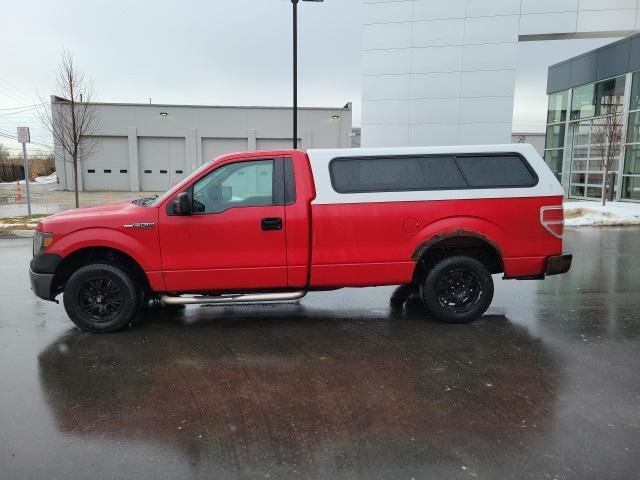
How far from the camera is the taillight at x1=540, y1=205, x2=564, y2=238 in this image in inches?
215

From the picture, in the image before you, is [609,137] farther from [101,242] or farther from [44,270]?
[44,270]

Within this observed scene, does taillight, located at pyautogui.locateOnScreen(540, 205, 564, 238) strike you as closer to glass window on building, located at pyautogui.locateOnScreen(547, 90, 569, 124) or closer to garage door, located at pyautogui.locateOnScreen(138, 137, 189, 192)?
glass window on building, located at pyautogui.locateOnScreen(547, 90, 569, 124)

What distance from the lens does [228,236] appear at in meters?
5.22

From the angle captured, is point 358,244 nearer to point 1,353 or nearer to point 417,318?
point 417,318

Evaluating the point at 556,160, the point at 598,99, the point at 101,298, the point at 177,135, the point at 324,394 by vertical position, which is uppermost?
the point at 598,99

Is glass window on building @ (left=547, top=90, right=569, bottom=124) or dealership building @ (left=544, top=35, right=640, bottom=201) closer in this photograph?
dealership building @ (left=544, top=35, right=640, bottom=201)

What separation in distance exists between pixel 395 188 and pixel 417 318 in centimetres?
162

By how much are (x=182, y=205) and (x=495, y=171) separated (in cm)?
349

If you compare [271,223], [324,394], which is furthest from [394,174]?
[324,394]

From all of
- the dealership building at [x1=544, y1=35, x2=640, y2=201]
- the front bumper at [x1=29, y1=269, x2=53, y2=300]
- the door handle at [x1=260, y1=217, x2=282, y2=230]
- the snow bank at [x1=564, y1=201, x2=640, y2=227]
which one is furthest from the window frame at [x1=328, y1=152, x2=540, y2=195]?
the dealership building at [x1=544, y1=35, x2=640, y2=201]

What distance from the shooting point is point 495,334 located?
526 centimetres

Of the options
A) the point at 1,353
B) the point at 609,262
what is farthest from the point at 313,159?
the point at 609,262

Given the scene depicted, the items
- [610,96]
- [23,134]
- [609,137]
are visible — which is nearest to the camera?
[23,134]

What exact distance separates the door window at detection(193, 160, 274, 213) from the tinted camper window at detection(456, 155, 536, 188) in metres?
2.22
